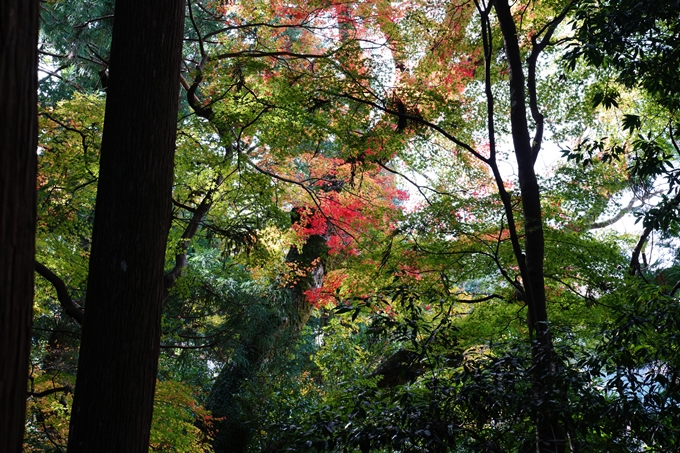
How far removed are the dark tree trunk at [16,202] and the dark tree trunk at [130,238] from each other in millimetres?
1221

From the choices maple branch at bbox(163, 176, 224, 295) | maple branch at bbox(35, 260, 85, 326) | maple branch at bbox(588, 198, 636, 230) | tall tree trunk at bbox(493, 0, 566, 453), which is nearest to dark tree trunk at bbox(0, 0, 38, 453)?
tall tree trunk at bbox(493, 0, 566, 453)

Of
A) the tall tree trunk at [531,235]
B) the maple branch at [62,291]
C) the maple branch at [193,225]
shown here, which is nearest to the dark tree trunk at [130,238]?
the maple branch at [62,291]

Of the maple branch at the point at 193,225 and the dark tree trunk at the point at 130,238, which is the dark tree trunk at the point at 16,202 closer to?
the dark tree trunk at the point at 130,238

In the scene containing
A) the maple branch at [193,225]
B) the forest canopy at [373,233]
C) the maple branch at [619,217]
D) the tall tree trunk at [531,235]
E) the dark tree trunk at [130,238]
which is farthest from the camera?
the maple branch at [619,217]

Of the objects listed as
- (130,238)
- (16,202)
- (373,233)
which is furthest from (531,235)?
(16,202)

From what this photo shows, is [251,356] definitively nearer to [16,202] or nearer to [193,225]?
Answer: [193,225]

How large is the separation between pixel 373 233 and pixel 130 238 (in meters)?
4.32

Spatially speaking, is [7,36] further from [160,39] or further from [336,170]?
[336,170]

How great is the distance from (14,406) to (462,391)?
7.10ft

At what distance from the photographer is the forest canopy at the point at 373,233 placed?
275cm

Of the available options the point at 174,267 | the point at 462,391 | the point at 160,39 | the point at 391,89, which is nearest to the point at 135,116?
the point at 160,39

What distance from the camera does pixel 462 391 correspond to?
296 cm

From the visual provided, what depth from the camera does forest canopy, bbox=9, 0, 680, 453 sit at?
2754 mm

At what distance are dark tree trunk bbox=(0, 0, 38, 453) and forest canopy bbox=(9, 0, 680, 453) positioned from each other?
4.21 feet
